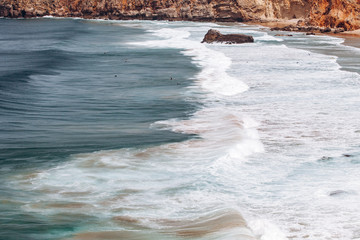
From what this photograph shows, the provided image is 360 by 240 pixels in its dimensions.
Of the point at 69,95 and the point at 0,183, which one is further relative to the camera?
the point at 69,95

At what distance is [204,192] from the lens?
873 cm

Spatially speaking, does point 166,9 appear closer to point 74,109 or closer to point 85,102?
point 85,102

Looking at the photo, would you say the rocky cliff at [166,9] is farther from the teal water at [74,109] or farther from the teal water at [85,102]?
the teal water at [74,109]

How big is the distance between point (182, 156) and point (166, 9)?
82.5m

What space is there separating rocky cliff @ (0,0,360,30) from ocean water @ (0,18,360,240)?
53.6m

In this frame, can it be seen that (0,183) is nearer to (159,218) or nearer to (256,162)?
(159,218)

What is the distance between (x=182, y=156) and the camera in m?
10.9

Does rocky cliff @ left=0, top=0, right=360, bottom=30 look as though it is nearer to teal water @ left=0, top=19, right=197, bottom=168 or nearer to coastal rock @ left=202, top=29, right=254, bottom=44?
coastal rock @ left=202, top=29, right=254, bottom=44

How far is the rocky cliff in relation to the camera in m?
82.9

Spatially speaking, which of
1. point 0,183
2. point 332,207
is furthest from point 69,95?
point 332,207

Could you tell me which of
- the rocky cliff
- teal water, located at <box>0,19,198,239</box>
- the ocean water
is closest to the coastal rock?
teal water, located at <box>0,19,198,239</box>

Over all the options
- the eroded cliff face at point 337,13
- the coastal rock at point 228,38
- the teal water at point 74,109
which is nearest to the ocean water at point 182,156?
the teal water at point 74,109

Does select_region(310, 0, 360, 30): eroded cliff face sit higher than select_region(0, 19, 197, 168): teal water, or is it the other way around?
select_region(0, 19, 197, 168): teal water

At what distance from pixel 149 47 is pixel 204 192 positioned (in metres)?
30.3
